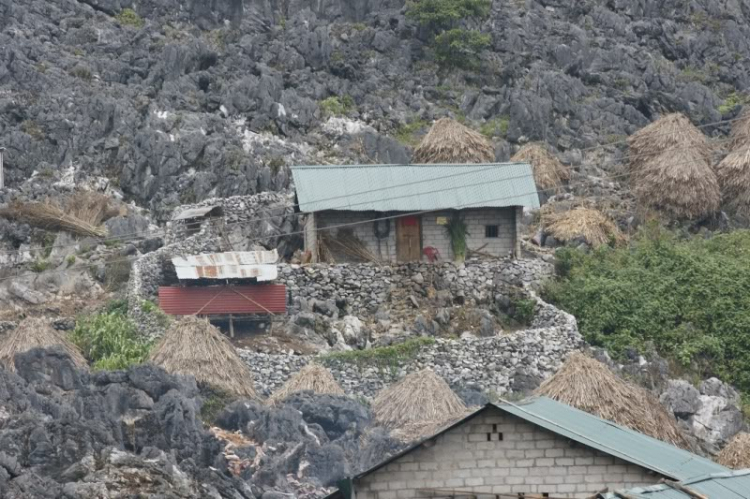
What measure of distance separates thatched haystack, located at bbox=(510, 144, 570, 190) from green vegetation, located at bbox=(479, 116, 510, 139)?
261 centimetres

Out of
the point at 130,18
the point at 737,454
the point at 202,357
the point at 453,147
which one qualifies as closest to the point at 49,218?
the point at 453,147

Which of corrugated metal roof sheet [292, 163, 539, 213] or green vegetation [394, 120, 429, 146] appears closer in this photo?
corrugated metal roof sheet [292, 163, 539, 213]

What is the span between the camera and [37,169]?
5419 centimetres

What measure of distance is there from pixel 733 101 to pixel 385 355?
70.2 ft

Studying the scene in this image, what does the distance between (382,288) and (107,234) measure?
22.4 feet

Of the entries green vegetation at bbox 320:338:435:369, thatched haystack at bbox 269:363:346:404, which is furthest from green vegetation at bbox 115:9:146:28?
thatched haystack at bbox 269:363:346:404

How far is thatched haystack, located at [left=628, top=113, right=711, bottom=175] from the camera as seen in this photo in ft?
180

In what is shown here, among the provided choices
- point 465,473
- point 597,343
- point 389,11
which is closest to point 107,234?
point 597,343

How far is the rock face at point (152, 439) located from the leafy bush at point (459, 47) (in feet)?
80.1

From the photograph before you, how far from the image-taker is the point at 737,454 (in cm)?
3897

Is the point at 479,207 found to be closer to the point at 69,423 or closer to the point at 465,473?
the point at 69,423

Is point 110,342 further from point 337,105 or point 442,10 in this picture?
point 442,10

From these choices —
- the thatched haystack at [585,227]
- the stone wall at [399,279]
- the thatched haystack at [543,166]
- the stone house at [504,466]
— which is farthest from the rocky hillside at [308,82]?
the stone house at [504,466]

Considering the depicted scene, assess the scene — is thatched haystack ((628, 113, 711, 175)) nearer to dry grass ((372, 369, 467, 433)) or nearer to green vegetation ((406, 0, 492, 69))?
green vegetation ((406, 0, 492, 69))
